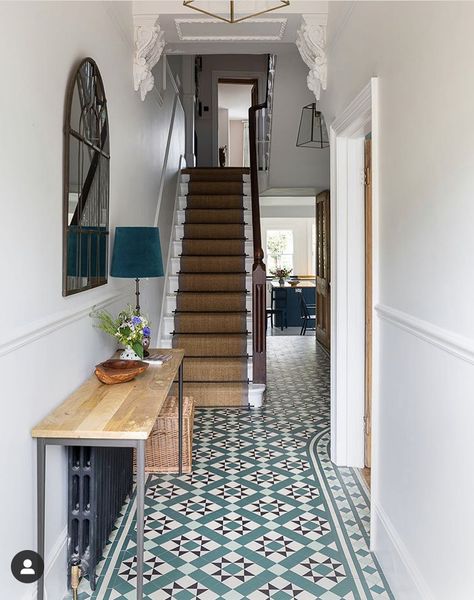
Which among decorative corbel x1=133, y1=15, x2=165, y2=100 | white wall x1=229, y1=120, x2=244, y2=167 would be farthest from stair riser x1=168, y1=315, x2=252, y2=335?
white wall x1=229, y1=120, x2=244, y2=167

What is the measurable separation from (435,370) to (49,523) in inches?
64.0

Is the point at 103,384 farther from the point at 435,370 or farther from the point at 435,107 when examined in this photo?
the point at 435,107

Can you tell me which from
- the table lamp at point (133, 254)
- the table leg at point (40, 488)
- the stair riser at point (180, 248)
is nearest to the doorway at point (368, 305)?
the table lamp at point (133, 254)

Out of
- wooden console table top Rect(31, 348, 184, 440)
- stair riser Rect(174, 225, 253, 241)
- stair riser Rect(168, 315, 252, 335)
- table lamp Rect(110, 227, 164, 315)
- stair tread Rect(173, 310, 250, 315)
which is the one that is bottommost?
wooden console table top Rect(31, 348, 184, 440)

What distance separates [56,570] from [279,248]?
11528 mm

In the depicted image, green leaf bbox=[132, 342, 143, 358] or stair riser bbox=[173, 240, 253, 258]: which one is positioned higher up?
stair riser bbox=[173, 240, 253, 258]

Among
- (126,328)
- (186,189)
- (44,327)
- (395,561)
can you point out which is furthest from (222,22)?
(186,189)

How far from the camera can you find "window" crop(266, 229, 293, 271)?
13.4 meters

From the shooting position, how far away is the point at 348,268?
355cm

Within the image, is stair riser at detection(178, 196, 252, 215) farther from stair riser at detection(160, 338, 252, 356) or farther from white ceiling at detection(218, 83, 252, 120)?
white ceiling at detection(218, 83, 252, 120)

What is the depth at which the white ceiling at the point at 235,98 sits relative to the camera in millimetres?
11805

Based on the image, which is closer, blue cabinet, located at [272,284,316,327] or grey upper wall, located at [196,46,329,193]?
grey upper wall, located at [196,46,329,193]

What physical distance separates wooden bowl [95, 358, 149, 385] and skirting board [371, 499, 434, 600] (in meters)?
1.35

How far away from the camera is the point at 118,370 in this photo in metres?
2.69
